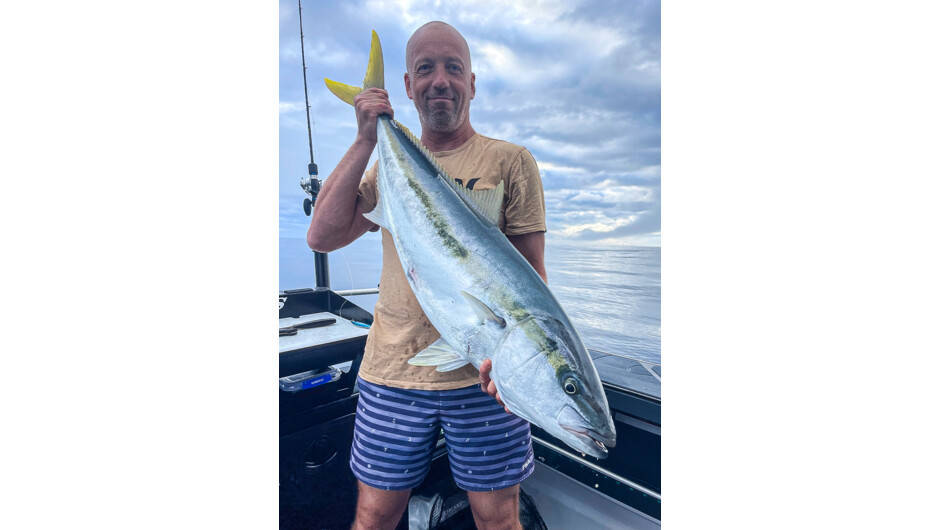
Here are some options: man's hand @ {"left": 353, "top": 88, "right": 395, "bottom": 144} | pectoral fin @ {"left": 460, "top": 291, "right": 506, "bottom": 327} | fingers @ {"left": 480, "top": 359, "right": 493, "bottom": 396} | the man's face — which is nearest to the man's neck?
the man's face

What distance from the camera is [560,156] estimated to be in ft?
3.89

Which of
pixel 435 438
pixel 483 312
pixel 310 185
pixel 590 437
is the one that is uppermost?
pixel 310 185

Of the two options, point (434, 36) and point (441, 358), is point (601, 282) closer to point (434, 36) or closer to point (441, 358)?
point (441, 358)

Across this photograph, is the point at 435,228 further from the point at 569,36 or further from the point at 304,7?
the point at 304,7

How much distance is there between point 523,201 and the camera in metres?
0.85

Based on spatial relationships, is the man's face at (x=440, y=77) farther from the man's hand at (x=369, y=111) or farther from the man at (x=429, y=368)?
the man's hand at (x=369, y=111)

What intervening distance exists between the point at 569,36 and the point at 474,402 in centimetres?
116

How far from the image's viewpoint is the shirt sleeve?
85 centimetres

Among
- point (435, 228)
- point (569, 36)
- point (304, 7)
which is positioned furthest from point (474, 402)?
point (304, 7)

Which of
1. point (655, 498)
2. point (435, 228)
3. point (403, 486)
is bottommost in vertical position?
point (655, 498)

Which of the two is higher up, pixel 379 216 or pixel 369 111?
pixel 369 111

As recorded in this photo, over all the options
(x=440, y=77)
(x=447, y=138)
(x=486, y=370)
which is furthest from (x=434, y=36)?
(x=486, y=370)

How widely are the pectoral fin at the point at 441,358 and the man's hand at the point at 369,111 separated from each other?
498 millimetres

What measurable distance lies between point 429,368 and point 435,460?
0.73m
